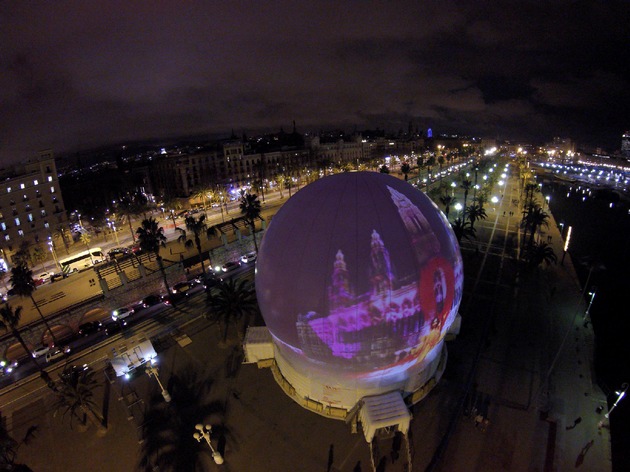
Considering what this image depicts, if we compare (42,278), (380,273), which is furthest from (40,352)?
(380,273)

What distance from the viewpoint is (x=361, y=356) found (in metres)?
18.5

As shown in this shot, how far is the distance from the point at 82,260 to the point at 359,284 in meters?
58.0

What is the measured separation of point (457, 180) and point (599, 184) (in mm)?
55191

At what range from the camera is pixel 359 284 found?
17500 millimetres

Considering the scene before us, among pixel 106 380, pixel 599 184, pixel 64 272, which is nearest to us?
pixel 106 380

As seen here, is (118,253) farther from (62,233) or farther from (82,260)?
(62,233)

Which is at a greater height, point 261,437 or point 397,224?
point 397,224

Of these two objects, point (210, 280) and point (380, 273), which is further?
point (210, 280)

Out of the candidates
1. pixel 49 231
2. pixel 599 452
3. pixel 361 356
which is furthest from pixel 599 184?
pixel 49 231

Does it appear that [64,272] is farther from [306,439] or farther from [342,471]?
[342,471]

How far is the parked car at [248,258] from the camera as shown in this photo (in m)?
47.4

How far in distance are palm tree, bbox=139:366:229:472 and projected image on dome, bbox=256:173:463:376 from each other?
8468 mm

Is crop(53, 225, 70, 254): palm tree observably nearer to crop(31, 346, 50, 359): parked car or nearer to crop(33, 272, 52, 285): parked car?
crop(33, 272, 52, 285): parked car

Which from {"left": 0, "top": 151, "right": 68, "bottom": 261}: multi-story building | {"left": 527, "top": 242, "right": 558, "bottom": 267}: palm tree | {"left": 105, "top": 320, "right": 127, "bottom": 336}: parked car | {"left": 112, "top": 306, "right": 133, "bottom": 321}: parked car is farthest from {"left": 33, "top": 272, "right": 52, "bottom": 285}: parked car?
{"left": 527, "top": 242, "right": 558, "bottom": 267}: palm tree
